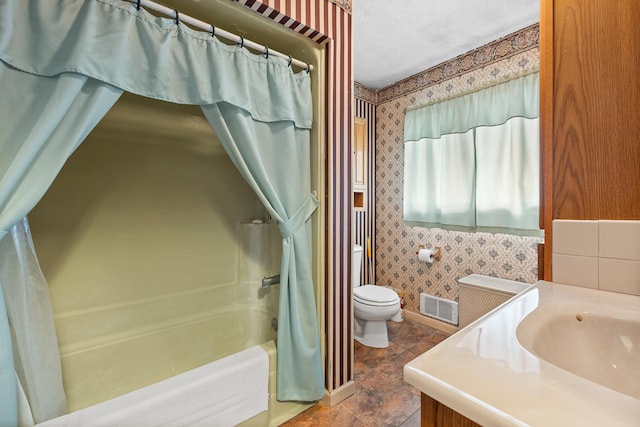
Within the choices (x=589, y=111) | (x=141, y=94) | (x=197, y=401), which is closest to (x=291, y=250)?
(x=197, y=401)

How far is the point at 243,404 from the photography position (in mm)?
1309

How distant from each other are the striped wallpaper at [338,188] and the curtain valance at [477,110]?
3.94 ft

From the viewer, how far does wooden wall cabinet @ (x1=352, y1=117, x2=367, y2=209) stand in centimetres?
292

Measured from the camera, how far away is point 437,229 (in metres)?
2.58

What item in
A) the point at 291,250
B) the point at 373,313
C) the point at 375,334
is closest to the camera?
the point at 291,250

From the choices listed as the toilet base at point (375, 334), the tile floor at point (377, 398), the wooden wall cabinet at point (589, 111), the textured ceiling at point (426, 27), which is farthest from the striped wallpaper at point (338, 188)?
the wooden wall cabinet at point (589, 111)

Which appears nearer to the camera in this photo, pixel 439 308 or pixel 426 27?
pixel 426 27

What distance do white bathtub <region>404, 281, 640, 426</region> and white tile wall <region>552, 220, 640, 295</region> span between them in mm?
43

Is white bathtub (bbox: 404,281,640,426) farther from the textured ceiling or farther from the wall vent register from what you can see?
the textured ceiling

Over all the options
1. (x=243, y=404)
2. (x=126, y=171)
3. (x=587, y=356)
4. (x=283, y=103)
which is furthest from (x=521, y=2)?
(x=243, y=404)

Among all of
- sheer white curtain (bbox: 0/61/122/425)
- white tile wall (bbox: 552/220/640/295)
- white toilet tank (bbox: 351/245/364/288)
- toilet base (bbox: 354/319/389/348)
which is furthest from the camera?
white toilet tank (bbox: 351/245/364/288)

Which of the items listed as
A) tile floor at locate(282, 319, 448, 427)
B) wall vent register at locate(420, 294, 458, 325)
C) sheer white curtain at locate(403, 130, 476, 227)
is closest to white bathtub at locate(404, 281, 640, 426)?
tile floor at locate(282, 319, 448, 427)

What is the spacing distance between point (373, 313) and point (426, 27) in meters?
2.14

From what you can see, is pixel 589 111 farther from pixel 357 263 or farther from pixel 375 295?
pixel 357 263
